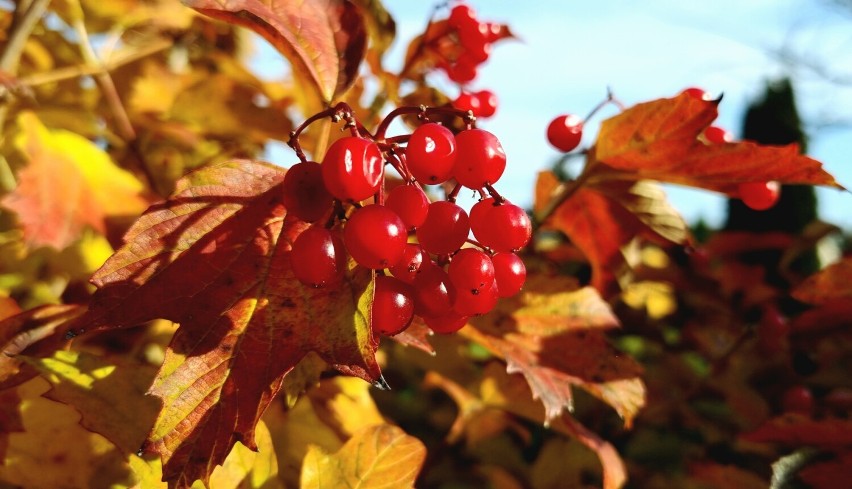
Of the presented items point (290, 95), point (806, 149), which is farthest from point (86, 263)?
point (806, 149)

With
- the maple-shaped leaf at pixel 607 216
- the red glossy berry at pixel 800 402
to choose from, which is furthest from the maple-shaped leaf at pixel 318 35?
the red glossy berry at pixel 800 402

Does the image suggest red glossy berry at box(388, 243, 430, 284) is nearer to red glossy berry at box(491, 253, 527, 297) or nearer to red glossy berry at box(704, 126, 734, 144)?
red glossy berry at box(491, 253, 527, 297)

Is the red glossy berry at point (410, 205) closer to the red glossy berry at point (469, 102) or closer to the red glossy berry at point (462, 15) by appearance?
the red glossy berry at point (469, 102)

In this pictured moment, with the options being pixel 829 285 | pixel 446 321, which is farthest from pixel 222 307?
pixel 829 285

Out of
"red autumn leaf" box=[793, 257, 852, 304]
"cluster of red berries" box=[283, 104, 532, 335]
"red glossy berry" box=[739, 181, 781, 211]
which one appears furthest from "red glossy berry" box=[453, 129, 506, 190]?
"red autumn leaf" box=[793, 257, 852, 304]

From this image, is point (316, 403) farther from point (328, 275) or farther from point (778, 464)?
point (778, 464)

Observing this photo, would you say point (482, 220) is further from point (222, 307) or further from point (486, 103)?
point (486, 103)
